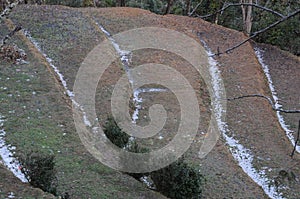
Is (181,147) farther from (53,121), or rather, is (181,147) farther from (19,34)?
(19,34)

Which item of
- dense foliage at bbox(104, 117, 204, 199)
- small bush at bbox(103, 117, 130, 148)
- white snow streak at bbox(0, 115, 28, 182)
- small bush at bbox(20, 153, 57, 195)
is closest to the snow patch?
small bush at bbox(103, 117, 130, 148)

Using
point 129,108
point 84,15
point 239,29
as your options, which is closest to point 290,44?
point 239,29

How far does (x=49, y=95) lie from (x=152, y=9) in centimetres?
2206

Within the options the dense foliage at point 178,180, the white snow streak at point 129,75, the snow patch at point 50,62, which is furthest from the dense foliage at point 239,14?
the dense foliage at point 178,180

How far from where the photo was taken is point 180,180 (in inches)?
374

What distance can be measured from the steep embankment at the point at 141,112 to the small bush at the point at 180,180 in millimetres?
585

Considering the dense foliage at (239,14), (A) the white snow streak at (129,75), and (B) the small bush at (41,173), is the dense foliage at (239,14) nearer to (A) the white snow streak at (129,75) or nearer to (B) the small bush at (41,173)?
(A) the white snow streak at (129,75)

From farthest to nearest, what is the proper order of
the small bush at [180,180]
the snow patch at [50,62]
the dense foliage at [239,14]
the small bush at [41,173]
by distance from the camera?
the dense foliage at [239,14] < the snow patch at [50,62] < the small bush at [180,180] < the small bush at [41,173]

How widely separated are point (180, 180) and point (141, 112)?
6.65m

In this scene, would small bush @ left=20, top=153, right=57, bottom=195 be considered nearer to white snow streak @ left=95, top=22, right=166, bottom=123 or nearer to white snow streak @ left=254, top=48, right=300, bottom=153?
Answer: white snow streak @ left=95, top=22, right=166, bottom=123

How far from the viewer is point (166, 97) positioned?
57.9 ft

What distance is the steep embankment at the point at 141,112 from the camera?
10.5m

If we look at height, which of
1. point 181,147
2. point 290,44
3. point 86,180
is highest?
point 86,180

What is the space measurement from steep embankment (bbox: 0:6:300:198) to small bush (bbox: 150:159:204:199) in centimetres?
58
